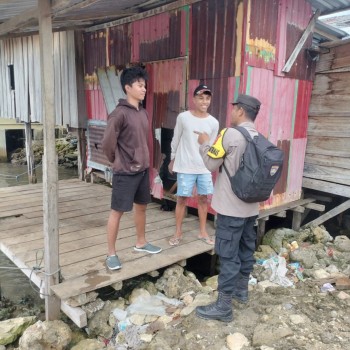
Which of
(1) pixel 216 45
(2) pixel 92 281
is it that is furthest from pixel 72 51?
(2) pixel 92 281

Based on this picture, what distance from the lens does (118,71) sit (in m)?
6.50

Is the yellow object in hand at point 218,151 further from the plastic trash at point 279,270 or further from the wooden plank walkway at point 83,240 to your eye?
the plastic trash at point 279,270

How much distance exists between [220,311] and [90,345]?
1.28 m

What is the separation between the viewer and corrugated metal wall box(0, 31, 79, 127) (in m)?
7.70

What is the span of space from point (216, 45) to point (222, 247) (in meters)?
2.91

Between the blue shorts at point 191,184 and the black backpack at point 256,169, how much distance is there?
133 centimetres

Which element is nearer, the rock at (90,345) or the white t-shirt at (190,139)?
the rock at (90,345)

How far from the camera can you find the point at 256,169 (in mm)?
2865

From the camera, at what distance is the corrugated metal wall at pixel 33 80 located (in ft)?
25.2

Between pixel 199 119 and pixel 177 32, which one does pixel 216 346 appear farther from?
pixel 177 32

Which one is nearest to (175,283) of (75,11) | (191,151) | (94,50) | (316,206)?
(191,151)

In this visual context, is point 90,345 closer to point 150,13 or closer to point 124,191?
point 124,191

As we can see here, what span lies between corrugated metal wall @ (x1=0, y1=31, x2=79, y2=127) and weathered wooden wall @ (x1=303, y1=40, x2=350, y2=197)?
4.88 meters

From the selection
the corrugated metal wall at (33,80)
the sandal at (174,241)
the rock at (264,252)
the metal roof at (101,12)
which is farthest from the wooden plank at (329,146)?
the corrugated metal wall at (33,80)
